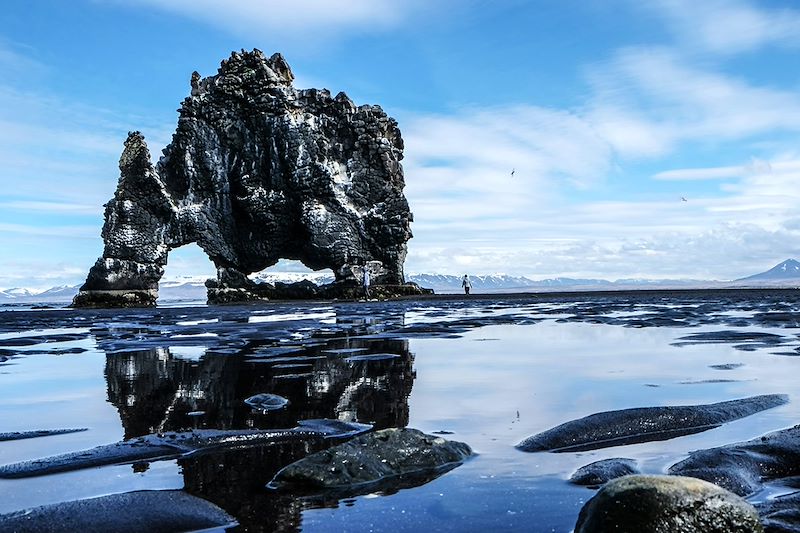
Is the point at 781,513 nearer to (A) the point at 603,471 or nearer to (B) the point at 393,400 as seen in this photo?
(A) the point at 603,471

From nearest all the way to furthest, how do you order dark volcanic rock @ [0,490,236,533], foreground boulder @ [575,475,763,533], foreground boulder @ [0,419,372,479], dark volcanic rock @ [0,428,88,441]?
foreground boulder @ [575,475,763,533], dark volcanic rock @ [0,490,236,533], foreground boulder @ [0,419,372,479], dark volcanic rock @ [0,428,88,441]

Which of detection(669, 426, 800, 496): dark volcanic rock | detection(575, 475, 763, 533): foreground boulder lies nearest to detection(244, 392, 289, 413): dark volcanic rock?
detection(669, 426, 800, 496): dark volcanic rock

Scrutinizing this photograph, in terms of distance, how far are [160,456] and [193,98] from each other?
56346mm

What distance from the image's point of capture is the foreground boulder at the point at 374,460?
164 inches

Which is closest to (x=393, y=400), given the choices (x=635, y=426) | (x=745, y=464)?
(x=635, y=426)

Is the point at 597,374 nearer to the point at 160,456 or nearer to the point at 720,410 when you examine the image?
the point at 720,410

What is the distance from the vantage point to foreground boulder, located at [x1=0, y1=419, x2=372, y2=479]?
184 inches

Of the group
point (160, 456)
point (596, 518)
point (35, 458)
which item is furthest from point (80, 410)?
point (596, 518)

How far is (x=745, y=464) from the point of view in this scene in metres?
4.27

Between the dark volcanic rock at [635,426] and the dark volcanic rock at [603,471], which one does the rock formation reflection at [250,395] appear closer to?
the dark volcanic rock at [635,426]

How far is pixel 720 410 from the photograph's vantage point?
6203 mm

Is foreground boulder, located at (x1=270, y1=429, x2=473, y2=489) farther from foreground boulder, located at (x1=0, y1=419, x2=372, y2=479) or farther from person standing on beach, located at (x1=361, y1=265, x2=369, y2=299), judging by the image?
Result: person standing on beach, located at (x1=361, y1=265, x2=369, y2=299)

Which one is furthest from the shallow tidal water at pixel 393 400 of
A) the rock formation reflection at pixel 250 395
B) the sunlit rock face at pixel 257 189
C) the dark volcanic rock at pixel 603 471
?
the sunlit rock face at pixel 257 189

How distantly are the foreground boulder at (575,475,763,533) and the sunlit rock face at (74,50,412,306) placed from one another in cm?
5197
